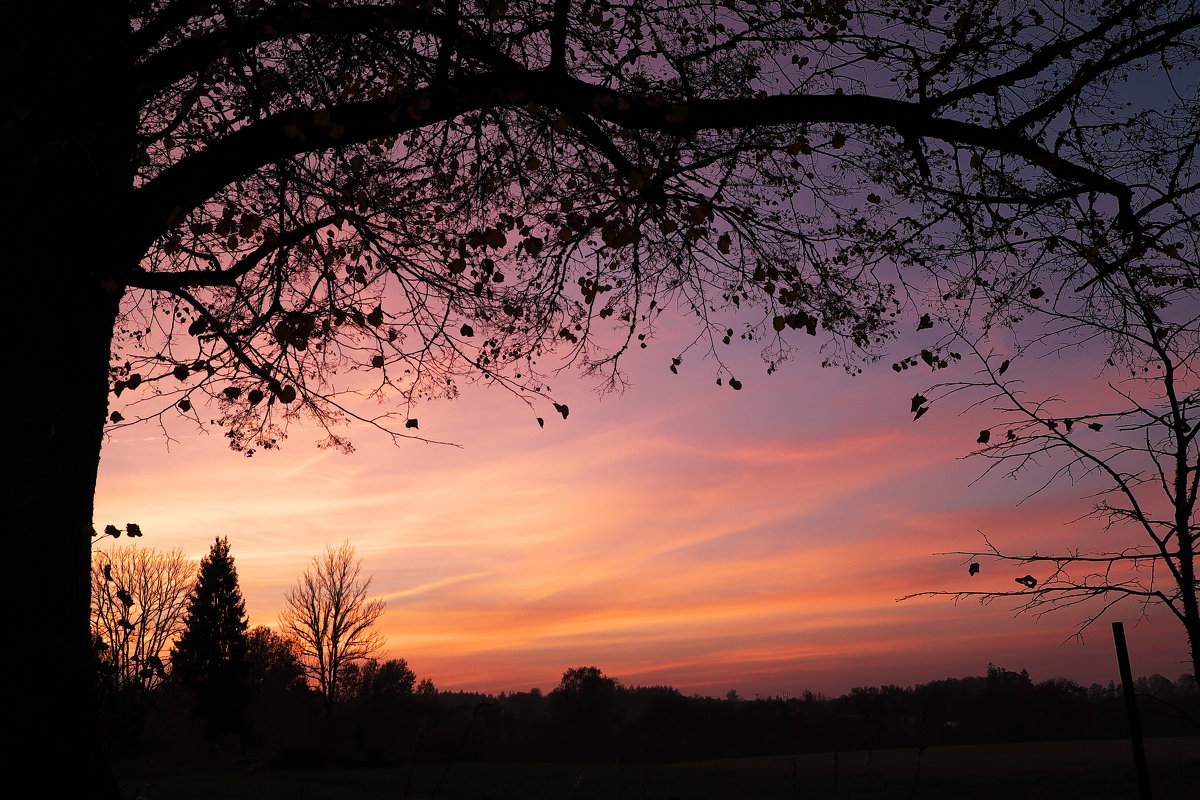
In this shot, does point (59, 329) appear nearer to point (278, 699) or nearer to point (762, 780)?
point (762, 780)

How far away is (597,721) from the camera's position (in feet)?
208

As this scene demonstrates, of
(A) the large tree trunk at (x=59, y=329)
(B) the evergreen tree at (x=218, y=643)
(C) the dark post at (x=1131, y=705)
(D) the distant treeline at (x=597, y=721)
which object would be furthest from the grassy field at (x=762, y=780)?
(A) the large tree trunk at (x=59, y=329)

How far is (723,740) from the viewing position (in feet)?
186

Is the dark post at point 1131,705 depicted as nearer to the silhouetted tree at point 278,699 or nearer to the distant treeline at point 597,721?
the distant treeline at point 597,721

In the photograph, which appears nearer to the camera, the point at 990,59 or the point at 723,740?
the point at 990,59

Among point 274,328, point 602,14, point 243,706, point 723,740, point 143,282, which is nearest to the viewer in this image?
point 143,282

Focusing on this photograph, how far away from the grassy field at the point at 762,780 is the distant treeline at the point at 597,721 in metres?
3.54

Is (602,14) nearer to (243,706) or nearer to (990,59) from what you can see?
(990,59)

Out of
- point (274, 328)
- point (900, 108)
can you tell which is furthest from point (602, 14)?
point (274, 328)

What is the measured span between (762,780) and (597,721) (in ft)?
95.0

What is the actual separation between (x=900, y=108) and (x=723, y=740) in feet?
187

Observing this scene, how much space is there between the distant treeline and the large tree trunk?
40.4m

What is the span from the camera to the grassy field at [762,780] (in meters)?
28.5

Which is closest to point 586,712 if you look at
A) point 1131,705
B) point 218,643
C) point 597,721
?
point 597,721
